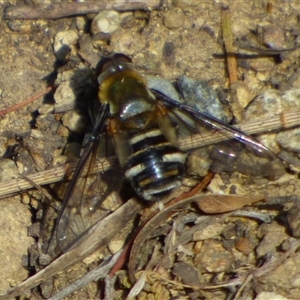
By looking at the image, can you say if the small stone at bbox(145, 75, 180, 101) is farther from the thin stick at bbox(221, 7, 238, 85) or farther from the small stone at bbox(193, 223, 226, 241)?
the small stone at bbox(193, 223, 226, 241)

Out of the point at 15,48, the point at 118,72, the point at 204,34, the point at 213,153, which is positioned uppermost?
the point at 15,48

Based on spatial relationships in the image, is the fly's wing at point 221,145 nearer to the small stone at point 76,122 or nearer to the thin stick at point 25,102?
the small stone at point 76,122

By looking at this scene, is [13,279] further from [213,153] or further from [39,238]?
[213,153]

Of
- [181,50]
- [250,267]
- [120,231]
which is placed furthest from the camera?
[181,50]

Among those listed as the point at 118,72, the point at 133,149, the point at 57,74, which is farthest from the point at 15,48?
the point at 133,149

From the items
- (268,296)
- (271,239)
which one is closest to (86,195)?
(271,239)

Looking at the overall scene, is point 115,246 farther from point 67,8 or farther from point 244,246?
point 67,8

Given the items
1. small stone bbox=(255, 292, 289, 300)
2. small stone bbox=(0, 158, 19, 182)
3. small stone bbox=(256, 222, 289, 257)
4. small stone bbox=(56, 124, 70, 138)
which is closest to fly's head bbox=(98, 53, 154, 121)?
small stone bbox=(56, 124, 70, 138)
